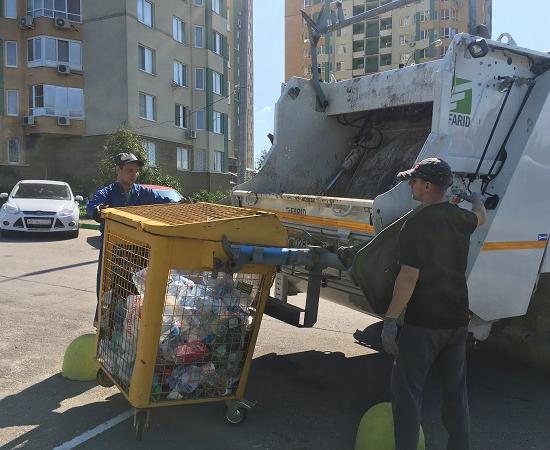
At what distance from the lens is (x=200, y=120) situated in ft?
119

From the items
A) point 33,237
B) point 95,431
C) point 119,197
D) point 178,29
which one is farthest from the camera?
point 178,29

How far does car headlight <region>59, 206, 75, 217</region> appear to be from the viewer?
13473mm

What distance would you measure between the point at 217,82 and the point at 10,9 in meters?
12.7

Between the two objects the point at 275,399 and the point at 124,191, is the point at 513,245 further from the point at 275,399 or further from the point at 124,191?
the point at 124,191

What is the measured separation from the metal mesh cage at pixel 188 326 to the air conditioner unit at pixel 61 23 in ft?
98.6

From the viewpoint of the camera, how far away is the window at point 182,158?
1345 inches

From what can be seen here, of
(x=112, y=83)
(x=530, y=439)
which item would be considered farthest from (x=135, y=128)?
(x=530, y=439)

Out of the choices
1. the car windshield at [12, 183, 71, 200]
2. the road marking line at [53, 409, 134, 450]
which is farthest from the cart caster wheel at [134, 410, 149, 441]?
the car windshield at [12, 183, 71, 200]

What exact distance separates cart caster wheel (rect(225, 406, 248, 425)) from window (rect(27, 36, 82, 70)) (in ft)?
98.8

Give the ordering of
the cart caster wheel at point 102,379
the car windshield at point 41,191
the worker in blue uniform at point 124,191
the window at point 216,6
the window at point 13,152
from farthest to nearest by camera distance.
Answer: the window at point 216,6
the window at point 13,152
the car windshield at point 41,191
the worker in blue uniform at point 124,191
the cart caster wheel at point 102,379

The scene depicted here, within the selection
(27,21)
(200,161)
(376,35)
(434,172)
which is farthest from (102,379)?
(376,35)

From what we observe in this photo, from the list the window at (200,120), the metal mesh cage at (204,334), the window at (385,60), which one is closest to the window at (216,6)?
the window at (200,120)

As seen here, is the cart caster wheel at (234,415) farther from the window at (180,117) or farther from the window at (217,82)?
the window at (217,82)

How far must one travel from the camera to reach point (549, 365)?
4629 millimetres
